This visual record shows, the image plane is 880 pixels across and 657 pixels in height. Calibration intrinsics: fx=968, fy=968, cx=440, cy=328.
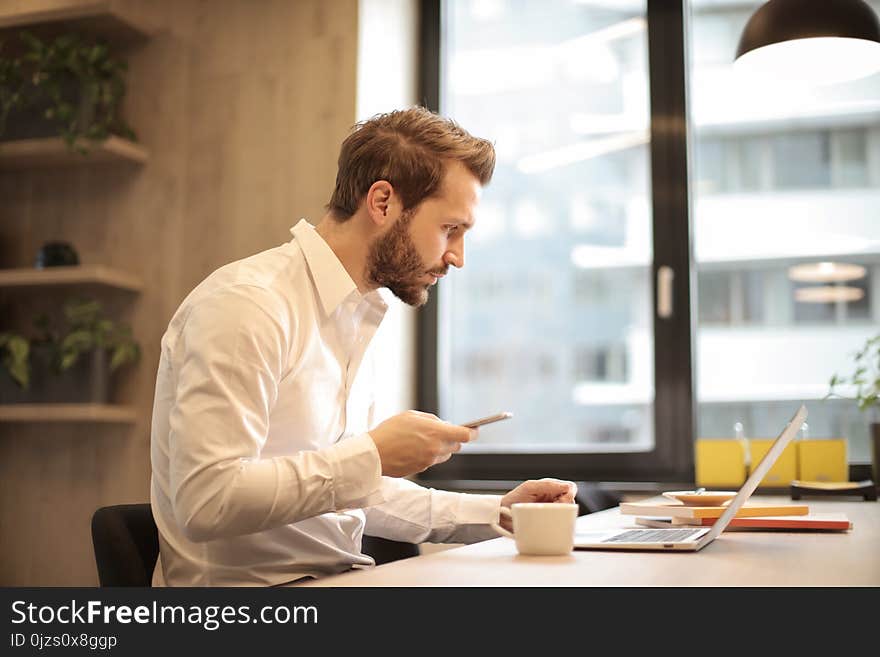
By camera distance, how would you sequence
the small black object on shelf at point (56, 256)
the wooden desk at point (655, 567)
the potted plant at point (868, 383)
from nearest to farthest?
the wooden desk at point (655, 567) → the potted plant at point (868, 383) → the small black object on shelf at point (56, 256)

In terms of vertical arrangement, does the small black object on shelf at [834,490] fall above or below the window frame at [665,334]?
below

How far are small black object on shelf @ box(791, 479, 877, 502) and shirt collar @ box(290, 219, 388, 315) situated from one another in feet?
5.12

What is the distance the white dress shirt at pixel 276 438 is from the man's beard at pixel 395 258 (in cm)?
5

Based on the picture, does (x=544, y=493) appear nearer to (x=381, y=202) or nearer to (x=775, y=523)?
(x=775, y=523)

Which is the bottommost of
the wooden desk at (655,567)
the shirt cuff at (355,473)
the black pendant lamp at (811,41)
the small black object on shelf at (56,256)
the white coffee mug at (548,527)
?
the wooden desk at (655,567)

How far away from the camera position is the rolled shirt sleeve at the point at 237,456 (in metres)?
1.26

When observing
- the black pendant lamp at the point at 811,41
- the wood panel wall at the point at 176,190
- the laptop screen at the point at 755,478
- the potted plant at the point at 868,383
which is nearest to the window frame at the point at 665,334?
the potted plant at the point at 868,383

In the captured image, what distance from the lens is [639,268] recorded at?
335cm

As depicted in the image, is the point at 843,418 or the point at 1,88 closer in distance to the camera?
the point at 843,418

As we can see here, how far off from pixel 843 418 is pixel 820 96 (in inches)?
42.3

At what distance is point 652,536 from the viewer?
147cm

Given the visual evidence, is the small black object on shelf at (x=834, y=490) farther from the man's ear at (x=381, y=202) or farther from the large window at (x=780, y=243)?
the man's ear at (x=381, y=202)
